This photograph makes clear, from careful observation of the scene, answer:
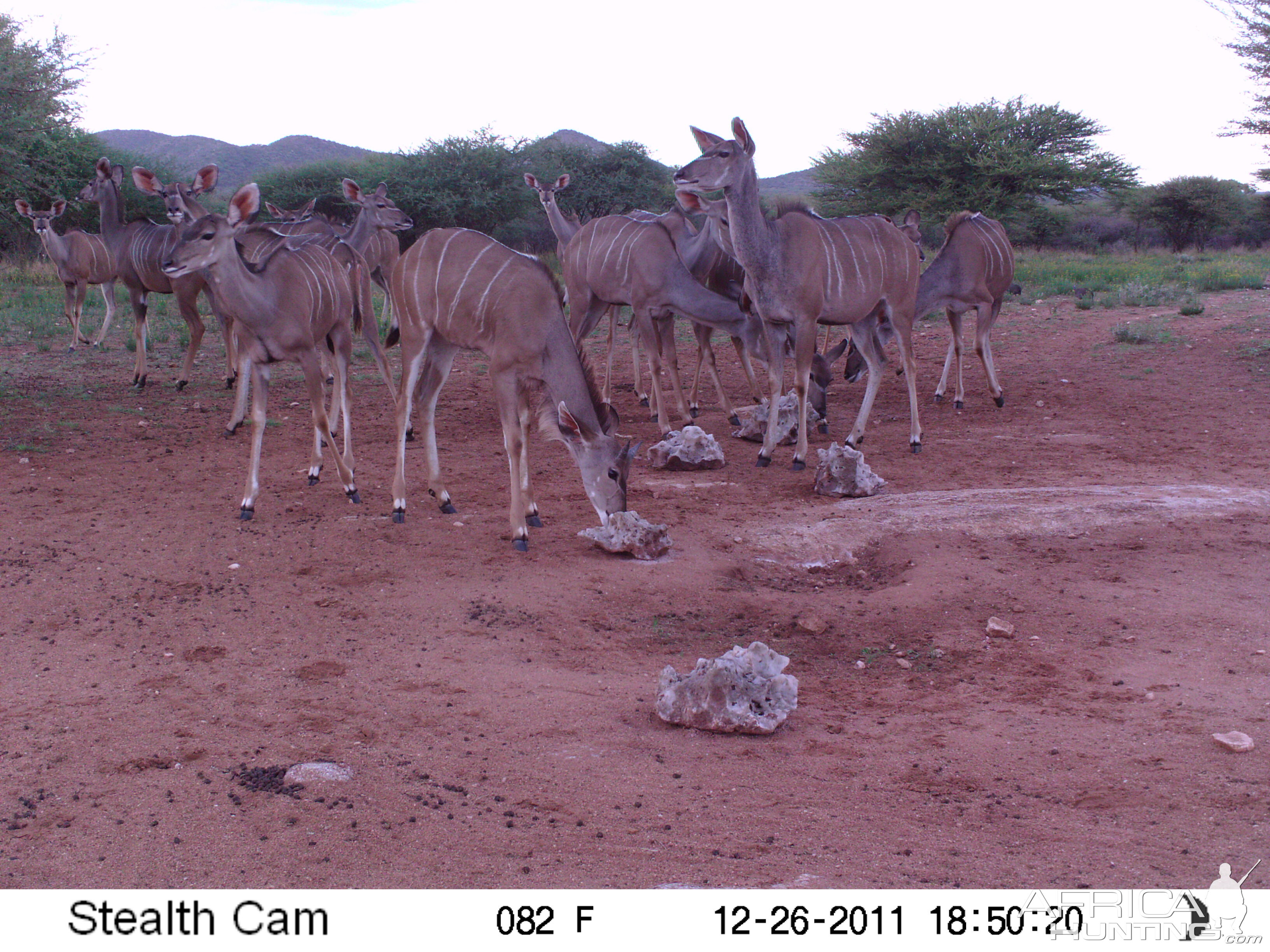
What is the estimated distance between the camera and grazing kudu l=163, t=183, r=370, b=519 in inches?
264

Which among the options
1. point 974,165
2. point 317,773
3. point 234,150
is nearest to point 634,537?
point 317,773

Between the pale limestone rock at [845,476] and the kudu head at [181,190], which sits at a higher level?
the kudu head at [181,190]

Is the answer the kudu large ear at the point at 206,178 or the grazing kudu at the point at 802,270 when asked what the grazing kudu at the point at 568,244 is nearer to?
the grazing kudu at the point at 802,270

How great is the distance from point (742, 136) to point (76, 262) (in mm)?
10702

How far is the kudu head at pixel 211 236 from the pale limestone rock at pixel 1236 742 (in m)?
5.92

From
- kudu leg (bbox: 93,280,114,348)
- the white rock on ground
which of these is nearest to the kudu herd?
kudu leg (bbox: 93,280,114,348)

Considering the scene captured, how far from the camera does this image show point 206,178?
8758 millimetres

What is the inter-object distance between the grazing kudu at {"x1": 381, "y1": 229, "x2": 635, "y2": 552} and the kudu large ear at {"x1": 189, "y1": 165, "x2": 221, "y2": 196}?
259cm

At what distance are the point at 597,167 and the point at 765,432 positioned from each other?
24646mm

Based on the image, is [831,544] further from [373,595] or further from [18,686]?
[18,686]

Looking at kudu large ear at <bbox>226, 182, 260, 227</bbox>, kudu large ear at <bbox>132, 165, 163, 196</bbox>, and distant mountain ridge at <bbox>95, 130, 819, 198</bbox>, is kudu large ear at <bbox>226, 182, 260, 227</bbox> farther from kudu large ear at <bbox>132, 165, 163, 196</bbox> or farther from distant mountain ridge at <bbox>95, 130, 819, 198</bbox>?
distant mountain ridge at <bbox>95, 130, 819, 198</bbox>

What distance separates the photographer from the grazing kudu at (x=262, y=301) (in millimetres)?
6703

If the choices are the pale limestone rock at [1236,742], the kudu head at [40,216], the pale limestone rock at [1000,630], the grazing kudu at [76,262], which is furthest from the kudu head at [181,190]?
the pale limestone rock at [1236,742]

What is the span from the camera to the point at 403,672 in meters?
4.71
